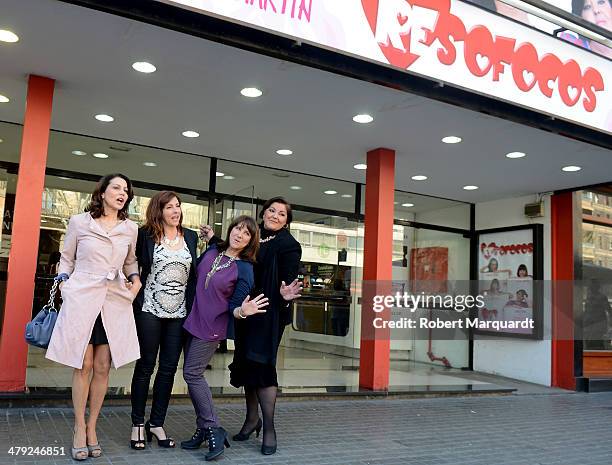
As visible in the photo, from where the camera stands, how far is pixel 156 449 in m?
4.12

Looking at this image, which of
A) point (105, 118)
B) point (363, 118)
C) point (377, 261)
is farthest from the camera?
point (377, 261)

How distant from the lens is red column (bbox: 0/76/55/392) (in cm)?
539

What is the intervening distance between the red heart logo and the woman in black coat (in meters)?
1.79

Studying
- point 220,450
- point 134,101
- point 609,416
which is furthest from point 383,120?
point 609,416

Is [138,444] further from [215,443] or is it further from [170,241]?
[170,241]

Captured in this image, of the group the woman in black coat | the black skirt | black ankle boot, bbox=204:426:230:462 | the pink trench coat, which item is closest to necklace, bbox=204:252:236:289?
the woman in black coat

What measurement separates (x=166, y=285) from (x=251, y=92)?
2529mm

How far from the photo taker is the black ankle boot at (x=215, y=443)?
12.8ft

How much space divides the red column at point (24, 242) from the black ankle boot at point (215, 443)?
7.95 feet

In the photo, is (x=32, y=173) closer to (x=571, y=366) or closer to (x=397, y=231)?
(x=397, y=231)

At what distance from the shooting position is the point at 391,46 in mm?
5133

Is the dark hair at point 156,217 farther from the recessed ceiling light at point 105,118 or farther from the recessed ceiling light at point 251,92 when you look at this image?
the recessed ceiling light at point 105,118

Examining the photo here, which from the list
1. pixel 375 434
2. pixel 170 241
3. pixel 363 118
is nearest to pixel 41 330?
pixel 170 241

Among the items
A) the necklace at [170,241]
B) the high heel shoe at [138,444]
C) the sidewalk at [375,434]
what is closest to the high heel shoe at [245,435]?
the sidewalk at [375,434]
